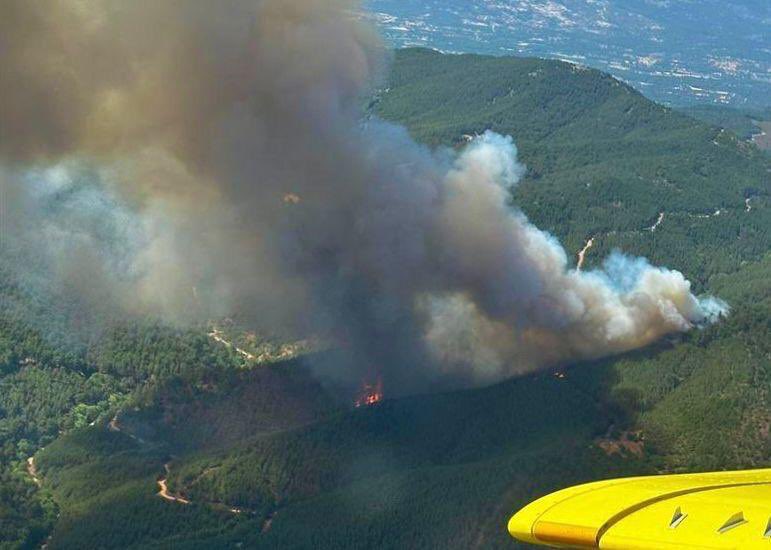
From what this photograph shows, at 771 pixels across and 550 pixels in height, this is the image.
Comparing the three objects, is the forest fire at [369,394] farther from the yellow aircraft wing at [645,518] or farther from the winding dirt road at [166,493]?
the yellow aircraft wing at [645,518]

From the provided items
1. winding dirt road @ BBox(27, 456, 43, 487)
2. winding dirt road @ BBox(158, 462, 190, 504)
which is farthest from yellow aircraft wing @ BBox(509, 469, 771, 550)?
winding dirt road @ BBox(27, 456, 43, 487)

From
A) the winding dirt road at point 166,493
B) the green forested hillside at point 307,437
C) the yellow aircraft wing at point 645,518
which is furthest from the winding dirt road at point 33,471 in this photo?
the yellow aircraft wing at point 645,518

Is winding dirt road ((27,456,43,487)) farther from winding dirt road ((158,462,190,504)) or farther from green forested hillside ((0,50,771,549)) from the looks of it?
winding dirt road ((158,462,190,504))

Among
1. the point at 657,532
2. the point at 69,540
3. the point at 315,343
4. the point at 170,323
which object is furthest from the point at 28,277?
the point at 657,532

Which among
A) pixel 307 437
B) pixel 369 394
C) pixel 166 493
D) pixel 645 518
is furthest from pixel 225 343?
pixel 645 518

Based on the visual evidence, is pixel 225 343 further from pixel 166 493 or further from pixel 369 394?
pixel 166 493

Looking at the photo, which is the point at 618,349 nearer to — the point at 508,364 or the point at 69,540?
the point at 508,364
